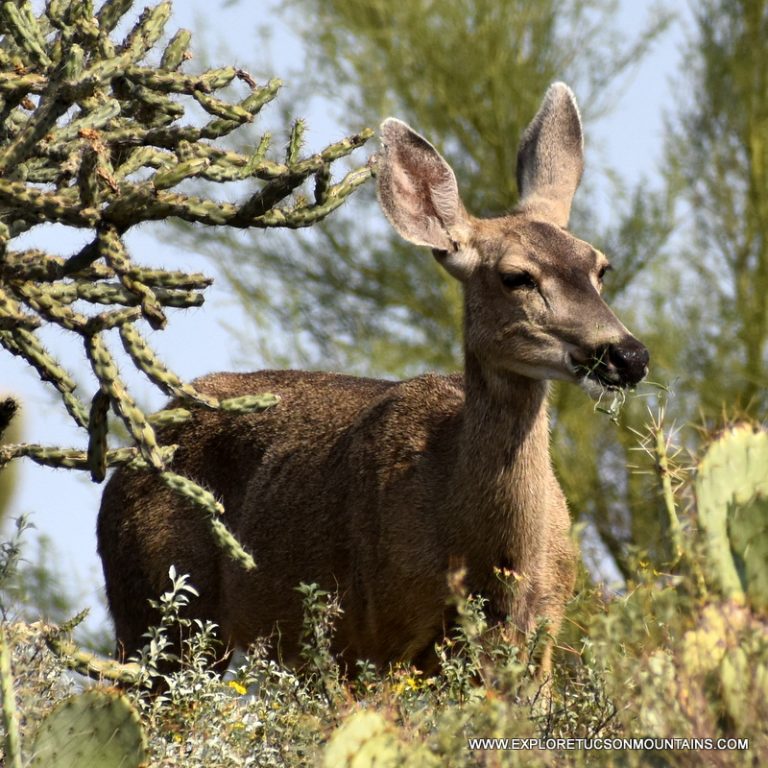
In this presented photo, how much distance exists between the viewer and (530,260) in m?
7.50

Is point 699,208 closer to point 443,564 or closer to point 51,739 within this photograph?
point 443,564

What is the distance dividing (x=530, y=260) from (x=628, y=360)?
2.96 feet

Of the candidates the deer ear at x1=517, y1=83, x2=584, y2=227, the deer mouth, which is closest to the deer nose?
the deer mouth

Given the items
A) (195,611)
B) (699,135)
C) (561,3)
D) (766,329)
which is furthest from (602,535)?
(195,611)

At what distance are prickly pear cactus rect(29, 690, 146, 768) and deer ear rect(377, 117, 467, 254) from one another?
351 cm

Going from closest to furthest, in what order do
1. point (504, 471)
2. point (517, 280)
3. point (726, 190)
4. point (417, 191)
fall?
point (504, 471) → point (517, 280) → point (417, 191) → point (726, 190)

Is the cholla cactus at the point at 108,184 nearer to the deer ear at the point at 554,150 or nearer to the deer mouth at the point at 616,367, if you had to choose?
the deer mouth at the point at 616,367

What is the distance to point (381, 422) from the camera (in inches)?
311

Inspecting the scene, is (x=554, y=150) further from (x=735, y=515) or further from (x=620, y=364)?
(x=735, y=515)

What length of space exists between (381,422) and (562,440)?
29.8 ft

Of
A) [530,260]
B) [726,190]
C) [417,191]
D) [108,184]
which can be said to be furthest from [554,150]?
[726,190]

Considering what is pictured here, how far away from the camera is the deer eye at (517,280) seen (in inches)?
293

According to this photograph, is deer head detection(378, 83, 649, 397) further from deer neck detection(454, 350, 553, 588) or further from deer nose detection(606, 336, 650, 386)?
deer neck detection(454, 350, 553, 588)

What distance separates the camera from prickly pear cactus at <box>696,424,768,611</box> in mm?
4574
